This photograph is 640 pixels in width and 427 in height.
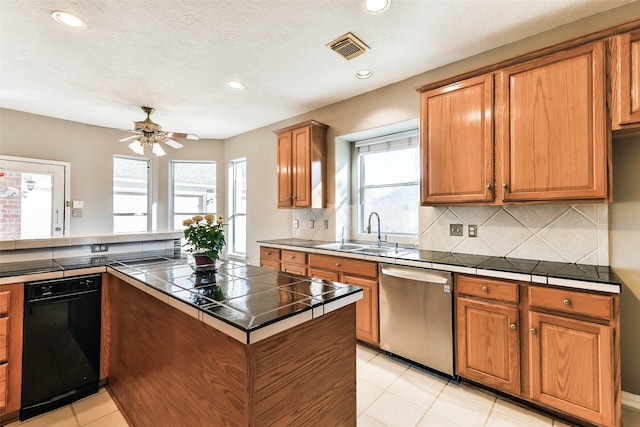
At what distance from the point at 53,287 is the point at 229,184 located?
12.0 feet

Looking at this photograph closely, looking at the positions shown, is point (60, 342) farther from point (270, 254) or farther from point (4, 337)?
point (270, 254)

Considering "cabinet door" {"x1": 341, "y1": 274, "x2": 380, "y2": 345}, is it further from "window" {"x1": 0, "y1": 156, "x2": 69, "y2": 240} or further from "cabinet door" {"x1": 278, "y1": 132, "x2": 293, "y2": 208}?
"window" {"x1": 0, "y1": 156, "x2": 69, "y2": 240}

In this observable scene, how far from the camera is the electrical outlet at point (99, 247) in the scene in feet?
8.19

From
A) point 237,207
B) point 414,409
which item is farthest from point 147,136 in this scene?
point 414,409

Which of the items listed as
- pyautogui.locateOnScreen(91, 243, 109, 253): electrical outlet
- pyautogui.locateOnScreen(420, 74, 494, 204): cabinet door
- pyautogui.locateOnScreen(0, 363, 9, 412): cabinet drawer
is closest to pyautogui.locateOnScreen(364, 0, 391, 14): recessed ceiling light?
pyautogui.locateOnScreen(420, 74, 494, 204): cabinet door

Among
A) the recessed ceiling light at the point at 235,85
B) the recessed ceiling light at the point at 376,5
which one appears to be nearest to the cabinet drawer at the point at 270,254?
the recessed ceiling light at the point at 235,85

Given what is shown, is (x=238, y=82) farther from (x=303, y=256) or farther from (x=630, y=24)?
(x=630, y=24)

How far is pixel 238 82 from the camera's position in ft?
Result: 10.2

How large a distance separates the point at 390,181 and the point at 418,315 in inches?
64.1

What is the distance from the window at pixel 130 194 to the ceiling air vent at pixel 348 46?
4237mm

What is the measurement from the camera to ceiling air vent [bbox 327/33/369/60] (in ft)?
7.41

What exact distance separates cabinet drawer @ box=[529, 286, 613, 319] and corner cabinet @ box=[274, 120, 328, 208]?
7.79 ft

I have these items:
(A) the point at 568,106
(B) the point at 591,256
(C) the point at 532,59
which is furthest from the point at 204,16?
(B) the point at 591,256

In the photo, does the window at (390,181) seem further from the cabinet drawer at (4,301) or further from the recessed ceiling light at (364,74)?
the cabinet drawer at (4,301)
